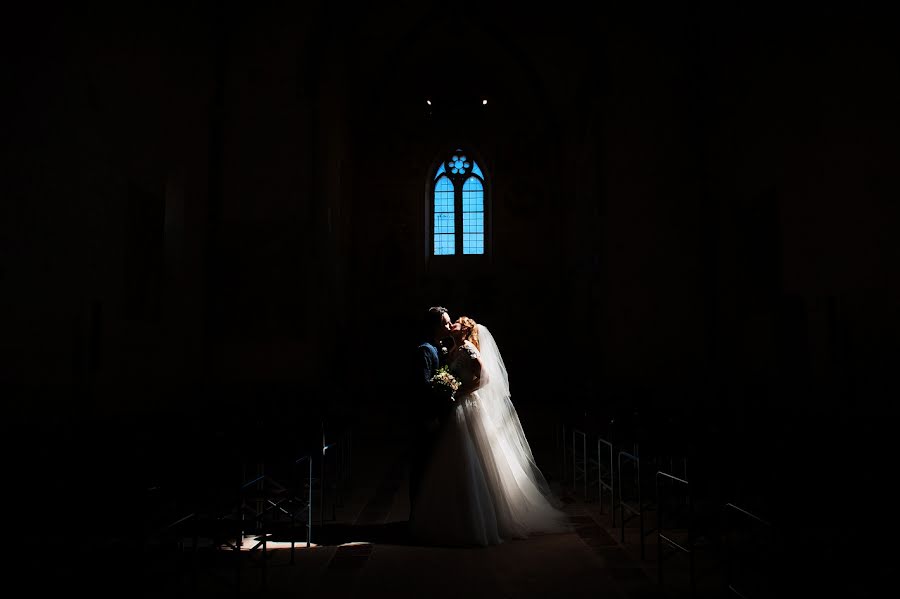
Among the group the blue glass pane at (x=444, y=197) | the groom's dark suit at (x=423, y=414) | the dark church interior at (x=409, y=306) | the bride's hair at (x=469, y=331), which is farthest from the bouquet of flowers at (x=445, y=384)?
the blue glass pane at (x=444, y=197)

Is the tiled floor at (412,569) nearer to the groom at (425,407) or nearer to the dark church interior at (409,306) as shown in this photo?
the dark church interior at (409,306)

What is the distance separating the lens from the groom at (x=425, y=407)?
4.62m

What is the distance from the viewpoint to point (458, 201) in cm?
1512

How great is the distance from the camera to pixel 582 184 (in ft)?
40.1

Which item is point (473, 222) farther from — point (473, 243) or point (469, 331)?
point (469, 331)

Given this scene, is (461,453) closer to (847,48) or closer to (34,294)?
(34,294)

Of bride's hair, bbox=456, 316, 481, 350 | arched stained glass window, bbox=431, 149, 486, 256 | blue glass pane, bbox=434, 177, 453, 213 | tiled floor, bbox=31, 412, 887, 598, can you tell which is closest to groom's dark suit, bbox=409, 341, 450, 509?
bride's hair, bbox=456, 316, 481, 350

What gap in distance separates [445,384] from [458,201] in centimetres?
1093

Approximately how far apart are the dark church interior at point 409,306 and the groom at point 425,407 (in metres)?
0.55

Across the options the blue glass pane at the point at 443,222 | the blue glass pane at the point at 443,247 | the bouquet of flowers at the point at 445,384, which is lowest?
the bouquet of flowers at the point at 445,384

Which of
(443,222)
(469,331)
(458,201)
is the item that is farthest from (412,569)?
(458,201)

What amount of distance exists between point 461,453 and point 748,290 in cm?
567

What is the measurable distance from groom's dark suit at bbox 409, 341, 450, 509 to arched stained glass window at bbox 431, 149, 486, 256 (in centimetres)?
1048

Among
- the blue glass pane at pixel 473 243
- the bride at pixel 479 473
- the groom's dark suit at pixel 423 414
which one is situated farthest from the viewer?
the blue glass pane at pixel 473 243
